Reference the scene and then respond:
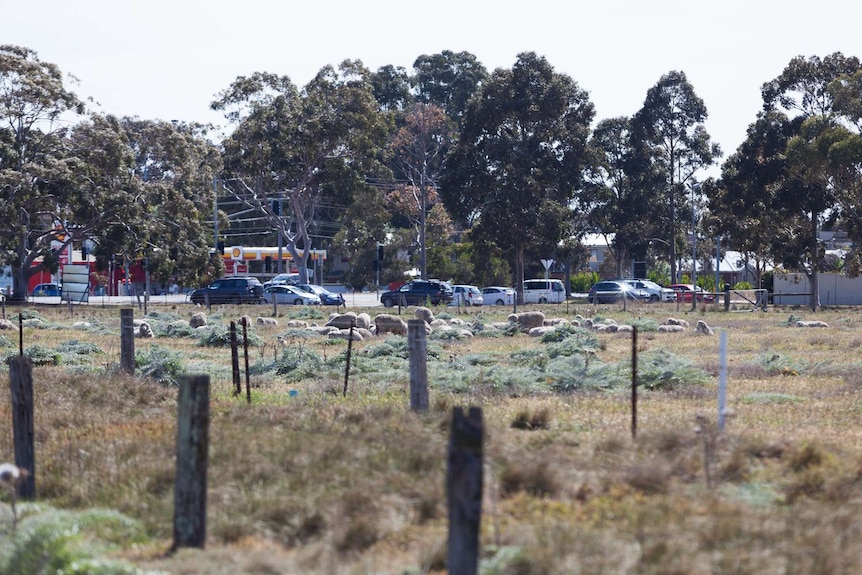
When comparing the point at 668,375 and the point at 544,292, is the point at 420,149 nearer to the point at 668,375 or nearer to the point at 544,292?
the point at 544,292

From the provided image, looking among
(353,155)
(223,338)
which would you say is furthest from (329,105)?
(223,338)

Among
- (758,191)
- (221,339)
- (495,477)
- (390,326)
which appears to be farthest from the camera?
(758,191)

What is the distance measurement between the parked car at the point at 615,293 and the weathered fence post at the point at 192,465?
175 feet

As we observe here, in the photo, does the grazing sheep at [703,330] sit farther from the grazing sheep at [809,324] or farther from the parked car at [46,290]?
the parked car at [46,290]

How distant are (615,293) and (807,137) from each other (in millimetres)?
13927

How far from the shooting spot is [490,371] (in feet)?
62.8

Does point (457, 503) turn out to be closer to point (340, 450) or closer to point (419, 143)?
point (340, 450)

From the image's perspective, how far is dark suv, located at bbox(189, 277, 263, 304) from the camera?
62969 millimetres

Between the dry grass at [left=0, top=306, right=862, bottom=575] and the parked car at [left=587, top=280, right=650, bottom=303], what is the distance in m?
46.6

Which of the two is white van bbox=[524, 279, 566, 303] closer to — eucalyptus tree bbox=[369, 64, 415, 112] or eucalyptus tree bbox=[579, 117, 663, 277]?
eucalyptus tree bbox=[579, 117, 663, 277]

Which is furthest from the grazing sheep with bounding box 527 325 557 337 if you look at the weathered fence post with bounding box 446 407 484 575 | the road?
the road

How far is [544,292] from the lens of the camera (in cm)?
7319

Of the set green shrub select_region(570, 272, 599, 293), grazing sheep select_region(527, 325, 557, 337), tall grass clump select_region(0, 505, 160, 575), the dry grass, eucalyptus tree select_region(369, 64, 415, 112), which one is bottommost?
tall grass clump select_region(0, 505, 160, 575)

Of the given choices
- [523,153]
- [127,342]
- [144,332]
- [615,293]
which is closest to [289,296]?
[523,153]
